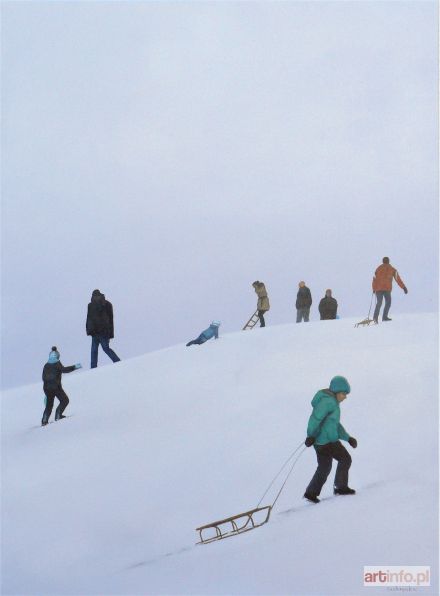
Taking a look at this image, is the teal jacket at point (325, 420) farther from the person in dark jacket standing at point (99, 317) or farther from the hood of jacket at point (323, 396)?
the person in dark jacket standing at point (99, 317)

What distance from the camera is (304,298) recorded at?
57.9 feet

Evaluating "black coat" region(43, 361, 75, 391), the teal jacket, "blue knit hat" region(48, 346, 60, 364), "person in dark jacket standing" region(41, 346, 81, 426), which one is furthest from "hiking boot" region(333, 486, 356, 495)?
"blue knit hat" region(48, 346, 60, 364)

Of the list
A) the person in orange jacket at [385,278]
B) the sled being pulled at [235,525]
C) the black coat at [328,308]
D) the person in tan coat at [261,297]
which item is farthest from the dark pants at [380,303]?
the sled being pulled at [235,525]

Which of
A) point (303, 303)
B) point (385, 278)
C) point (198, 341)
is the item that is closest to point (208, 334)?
point (198, 341)

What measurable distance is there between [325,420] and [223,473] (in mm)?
2300

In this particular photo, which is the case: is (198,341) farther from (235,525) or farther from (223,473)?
(235,525)

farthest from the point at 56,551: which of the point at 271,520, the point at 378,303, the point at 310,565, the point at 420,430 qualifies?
the point at 378,303

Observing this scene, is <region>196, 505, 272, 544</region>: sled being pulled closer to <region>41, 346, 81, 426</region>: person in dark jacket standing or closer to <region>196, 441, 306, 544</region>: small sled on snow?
<region>196, 441, 306, 544</region>: small sled on snow

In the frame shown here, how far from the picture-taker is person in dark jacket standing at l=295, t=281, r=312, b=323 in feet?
57.8

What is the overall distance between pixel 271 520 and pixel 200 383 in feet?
18.7

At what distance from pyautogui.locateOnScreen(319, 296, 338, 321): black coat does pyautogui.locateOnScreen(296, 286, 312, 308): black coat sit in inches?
12.3

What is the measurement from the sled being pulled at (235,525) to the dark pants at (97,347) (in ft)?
23.8

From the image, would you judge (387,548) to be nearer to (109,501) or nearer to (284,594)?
(284,594)

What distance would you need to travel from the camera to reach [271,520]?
25.4 ft
